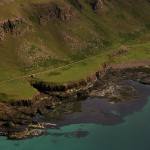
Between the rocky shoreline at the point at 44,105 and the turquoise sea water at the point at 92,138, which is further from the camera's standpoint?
the rocky shoreline at the point at 44,105

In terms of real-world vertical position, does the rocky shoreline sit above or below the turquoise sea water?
above

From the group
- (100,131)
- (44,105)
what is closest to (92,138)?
(100,131)

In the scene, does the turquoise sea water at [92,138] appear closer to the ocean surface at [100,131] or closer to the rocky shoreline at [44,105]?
the ocean surface at [100,131]

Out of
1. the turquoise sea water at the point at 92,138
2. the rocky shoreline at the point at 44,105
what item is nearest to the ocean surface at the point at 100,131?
the turquoise sea water at the point at 92,138

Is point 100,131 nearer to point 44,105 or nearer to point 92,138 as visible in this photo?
point 92,138

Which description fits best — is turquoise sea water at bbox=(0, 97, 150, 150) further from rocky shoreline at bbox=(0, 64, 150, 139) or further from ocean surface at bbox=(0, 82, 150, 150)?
rocky shoreline at bbox=(0, 64, 150, 139)

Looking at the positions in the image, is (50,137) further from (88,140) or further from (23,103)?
(23,103)

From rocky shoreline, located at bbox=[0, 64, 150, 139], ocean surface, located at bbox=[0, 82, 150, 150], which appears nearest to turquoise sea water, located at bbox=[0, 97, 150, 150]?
ocean surface, located at bbox=[0, 82, 150, 150]

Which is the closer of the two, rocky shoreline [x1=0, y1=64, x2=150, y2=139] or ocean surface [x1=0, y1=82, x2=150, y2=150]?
ocean surface [x1=0, y1=82, x2=150, y2=150]
